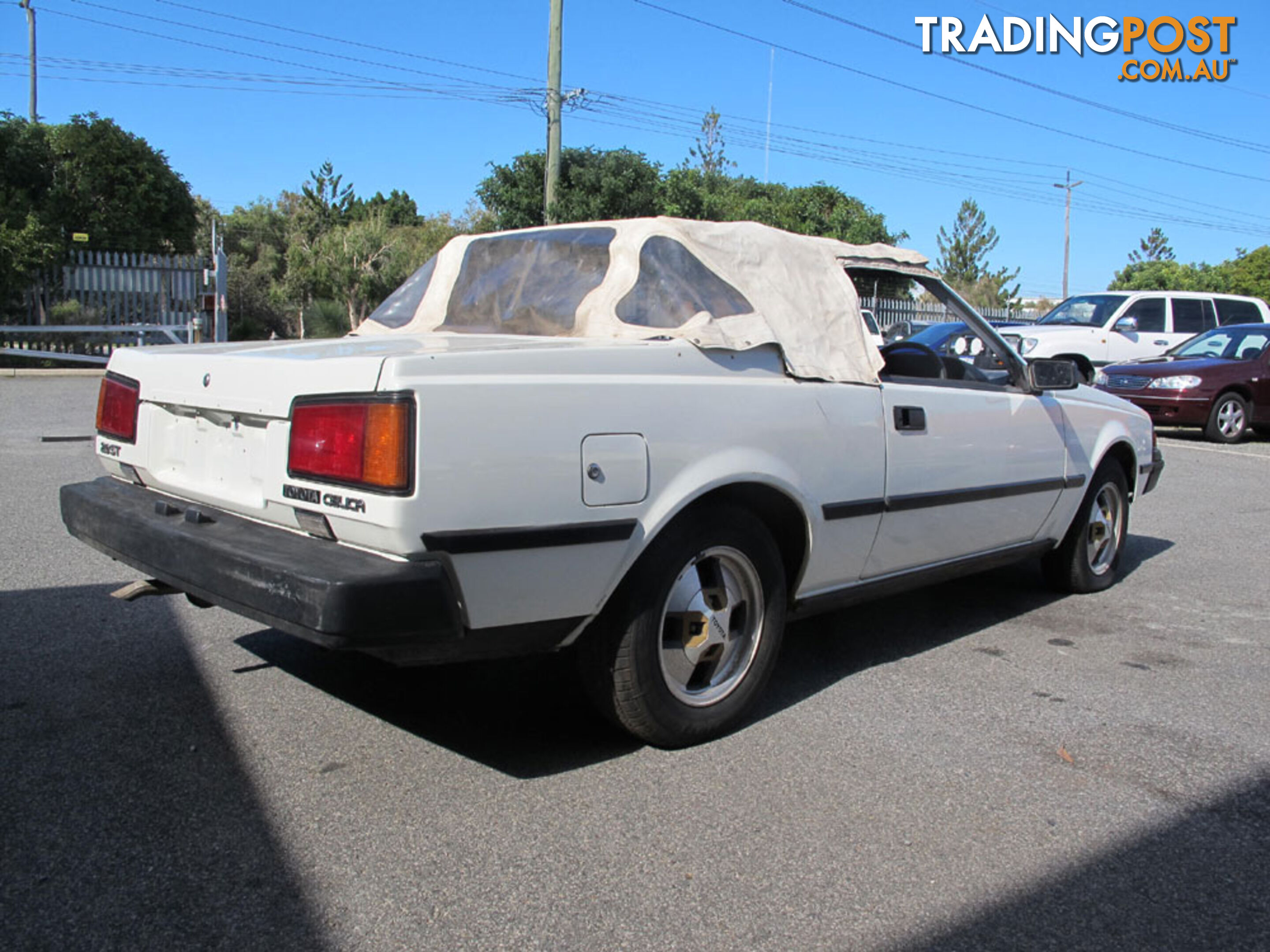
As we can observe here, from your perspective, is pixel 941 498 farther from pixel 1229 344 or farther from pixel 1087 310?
pixel 1087 310

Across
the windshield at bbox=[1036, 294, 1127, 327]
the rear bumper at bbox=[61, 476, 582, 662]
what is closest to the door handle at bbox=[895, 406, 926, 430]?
the rear bumper at bbox=[61, 476, 582, 662]

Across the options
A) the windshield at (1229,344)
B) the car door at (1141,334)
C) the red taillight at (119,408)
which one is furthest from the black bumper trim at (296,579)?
the car door at (1141,334)

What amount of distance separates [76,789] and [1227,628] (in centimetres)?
474

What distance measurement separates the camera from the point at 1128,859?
2.83 m

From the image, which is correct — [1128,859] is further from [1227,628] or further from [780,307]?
[1227,628]

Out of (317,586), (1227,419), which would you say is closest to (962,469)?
(317,586)

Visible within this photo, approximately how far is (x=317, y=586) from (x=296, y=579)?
9cm

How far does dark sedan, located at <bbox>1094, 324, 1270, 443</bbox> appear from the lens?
13.5m

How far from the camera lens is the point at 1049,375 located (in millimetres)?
4801

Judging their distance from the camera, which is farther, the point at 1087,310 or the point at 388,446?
the point at 1087,310

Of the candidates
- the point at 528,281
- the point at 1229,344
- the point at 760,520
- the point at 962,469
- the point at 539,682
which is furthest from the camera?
the point at 1229,344

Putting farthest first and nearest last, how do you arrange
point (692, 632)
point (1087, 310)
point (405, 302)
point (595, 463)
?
point (1087, 310)
point (405, 302)
point (692, 632)
point (595, 463)

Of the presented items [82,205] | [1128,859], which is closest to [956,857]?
[1128,859]

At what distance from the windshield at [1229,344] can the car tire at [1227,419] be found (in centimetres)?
62
